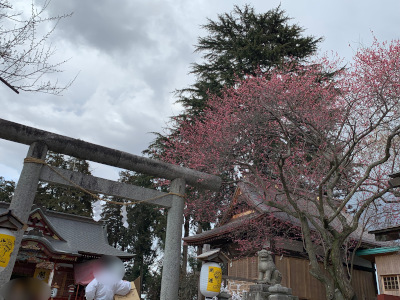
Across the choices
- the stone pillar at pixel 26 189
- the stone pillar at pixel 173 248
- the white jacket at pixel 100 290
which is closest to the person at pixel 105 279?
the white jacket at pixel 100 290

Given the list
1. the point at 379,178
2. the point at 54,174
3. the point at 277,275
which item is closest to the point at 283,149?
the point at 379,178

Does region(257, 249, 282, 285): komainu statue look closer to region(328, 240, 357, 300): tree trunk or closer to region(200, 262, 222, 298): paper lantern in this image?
region(328, 240, 357, 300): tree trunk

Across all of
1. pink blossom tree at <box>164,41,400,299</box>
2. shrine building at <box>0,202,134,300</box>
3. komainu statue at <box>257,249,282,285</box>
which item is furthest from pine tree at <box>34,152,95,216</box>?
komainu statue at <box>257,249,282,285</box>

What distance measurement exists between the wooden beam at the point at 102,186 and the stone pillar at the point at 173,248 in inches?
8.3

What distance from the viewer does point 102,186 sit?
20.1ft

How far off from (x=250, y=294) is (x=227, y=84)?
42.3 feet

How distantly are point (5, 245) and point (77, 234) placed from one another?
55.0ft

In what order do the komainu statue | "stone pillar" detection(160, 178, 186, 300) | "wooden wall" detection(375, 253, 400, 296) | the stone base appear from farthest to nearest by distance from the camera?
"wooden wall" detection(375, 253, 400, 296)
the komainu statue
the stone base
"stone pillar" detection(160, 178, 186, 300)

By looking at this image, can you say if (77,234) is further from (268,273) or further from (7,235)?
(7,235)

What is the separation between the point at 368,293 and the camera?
51.8ft

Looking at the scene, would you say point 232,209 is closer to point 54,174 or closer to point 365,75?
point 365,75

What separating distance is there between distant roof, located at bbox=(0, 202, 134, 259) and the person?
12.1 metres

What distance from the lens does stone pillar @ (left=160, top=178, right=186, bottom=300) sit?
6047 millimetres

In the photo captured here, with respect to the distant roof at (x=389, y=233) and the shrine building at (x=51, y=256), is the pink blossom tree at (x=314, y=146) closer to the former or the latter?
the distant roof at (x=389, y=233)
